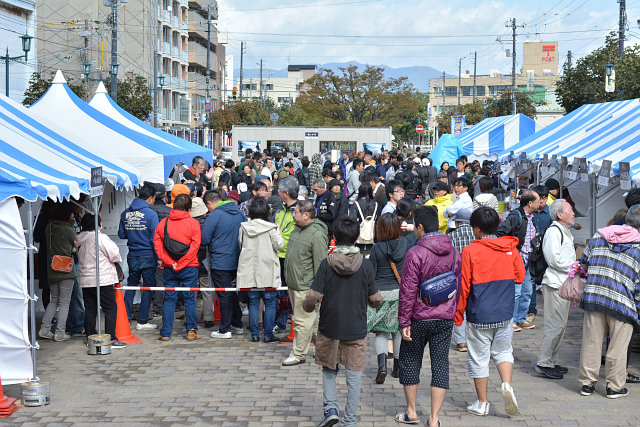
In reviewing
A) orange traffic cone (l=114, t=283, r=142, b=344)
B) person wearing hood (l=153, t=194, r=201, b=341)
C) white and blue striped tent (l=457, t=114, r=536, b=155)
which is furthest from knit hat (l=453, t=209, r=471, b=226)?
white and blue striped tent (l=457, t=114, r=536, b=155)

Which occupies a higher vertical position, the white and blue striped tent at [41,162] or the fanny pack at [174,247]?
the white and blue striped tent at [41,162]

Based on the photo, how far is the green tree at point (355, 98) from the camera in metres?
64.9

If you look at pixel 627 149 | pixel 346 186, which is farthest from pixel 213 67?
pixel 627 149

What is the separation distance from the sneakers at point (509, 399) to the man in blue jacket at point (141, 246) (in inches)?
209

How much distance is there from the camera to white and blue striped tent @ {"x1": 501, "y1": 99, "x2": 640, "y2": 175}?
10.7 meters

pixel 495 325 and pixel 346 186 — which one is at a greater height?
pixel 346 186

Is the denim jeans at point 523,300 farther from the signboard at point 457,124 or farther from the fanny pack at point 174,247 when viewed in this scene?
the signboard at point 457,124

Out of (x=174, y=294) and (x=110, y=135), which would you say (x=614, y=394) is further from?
(x=110, y=135)

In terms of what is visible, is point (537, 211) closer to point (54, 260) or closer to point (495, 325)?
point (495, 325)

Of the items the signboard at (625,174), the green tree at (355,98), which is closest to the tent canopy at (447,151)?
the signboard at (625,174)

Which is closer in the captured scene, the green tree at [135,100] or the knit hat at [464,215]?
the knit hat at [464,215]

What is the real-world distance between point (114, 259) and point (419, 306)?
15.2ft

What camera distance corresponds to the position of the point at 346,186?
17875 millimetres

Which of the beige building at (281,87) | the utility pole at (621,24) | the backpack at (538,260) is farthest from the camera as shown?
the beige building at (281,87)
